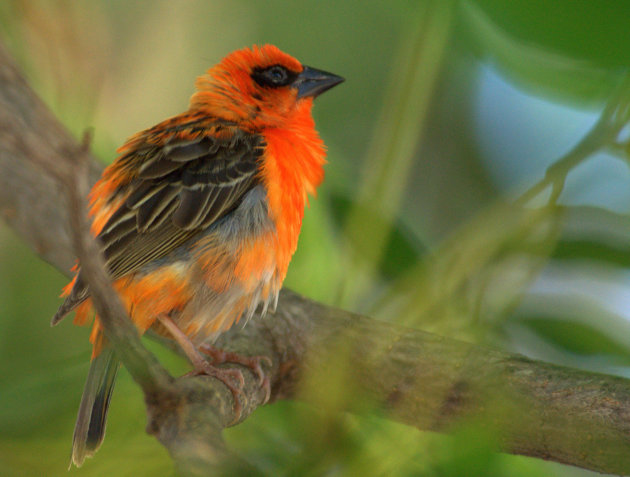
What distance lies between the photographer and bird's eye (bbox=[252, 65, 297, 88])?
3.60m

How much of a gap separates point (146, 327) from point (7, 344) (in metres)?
0.56

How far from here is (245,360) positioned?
9.65 feet

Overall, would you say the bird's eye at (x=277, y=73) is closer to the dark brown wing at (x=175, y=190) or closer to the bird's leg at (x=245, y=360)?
the dark brown wing at (x=175, y=190)

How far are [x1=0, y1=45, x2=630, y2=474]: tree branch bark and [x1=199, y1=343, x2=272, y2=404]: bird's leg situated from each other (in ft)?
0.17

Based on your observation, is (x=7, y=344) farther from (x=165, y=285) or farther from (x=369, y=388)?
(x=369, y=388)

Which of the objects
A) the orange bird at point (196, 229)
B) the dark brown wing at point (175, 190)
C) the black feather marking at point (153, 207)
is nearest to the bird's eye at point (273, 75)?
the orange bird at point (196, 229)

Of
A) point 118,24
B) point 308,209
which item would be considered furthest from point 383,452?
point 118,24

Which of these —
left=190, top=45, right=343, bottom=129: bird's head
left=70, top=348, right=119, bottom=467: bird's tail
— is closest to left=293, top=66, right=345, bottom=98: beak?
left=190, top=45, right=343, bottom=129: bird's head

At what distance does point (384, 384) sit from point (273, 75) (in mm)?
1821

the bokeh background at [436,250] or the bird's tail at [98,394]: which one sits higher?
the bokeh background at [436,250]

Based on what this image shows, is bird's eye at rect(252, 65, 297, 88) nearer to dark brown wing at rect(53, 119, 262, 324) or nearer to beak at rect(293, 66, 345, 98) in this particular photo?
beak at rect(293, 66, 345, 98)

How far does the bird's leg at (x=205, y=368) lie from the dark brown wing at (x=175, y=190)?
0.35m

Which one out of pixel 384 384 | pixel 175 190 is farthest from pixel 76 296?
pixel 384 384

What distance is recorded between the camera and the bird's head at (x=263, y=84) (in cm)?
350
